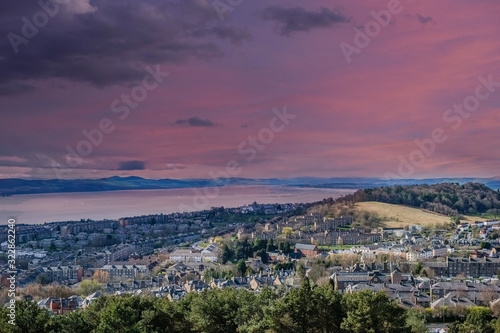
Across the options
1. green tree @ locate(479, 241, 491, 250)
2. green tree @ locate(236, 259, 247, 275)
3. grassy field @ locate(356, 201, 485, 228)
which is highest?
grassy field @ locate(356, 201, 485, 228)

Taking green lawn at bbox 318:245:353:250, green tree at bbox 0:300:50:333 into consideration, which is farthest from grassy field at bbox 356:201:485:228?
green tree at bbox 0:300:50:333

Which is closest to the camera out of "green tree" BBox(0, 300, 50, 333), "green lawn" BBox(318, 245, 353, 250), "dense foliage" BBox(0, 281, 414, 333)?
"green tree" BBox(0, 300, 50, 333)

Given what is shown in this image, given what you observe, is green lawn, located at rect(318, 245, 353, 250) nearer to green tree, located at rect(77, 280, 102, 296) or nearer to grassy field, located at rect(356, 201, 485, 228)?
grassy field, located at rect(356, 201, 485, 228)

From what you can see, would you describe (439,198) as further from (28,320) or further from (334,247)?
(28,320)

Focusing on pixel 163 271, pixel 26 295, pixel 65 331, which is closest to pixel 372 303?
pixel 65 331

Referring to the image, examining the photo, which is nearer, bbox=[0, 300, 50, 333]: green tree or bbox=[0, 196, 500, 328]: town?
bbox=[0, 300, 50, 333]: green tree

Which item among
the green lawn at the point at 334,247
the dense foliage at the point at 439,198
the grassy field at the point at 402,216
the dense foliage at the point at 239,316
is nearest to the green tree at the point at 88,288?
the dense foliage at the point at 239,316
